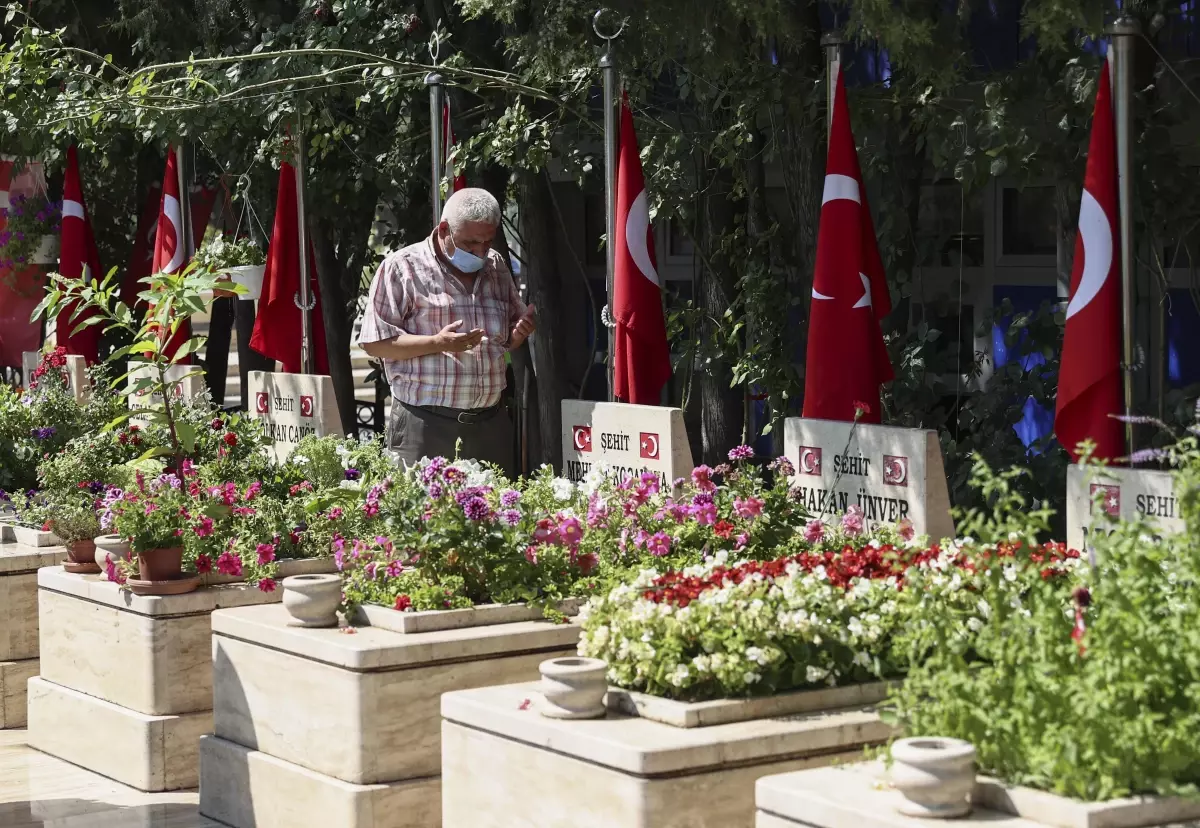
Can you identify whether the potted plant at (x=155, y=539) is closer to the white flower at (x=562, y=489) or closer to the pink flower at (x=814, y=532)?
the white flower at (x=562, y=489)

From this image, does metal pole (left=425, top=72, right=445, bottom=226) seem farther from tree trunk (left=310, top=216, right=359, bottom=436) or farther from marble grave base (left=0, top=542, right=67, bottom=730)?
tree trunk (left=310, top=216, right=359, bottom=436)

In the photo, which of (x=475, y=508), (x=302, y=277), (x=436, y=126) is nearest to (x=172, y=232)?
(x=302, y=277)

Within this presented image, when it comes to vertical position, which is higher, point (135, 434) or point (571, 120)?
point (571, 120)

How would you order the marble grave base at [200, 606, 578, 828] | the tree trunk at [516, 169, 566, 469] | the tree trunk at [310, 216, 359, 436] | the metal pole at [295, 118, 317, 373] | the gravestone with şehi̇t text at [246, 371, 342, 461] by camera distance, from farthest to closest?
the tree trunk at [310, 216, 359, 436] → the tree trunk at [516, 169, 566, 469] → the metal pole at [295, 118, 317, 373] → the gravestone with şehi̇t text at [246, 371, 342, 461] → the marble grave base at [200, 606, 578, 828]

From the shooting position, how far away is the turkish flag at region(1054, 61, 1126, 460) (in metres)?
6.30

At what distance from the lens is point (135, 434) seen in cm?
883

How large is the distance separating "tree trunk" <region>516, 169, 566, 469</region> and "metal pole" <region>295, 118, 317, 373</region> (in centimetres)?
130

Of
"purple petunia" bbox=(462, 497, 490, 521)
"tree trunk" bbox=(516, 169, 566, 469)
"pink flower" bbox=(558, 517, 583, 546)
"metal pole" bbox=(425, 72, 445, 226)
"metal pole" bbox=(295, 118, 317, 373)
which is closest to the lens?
"purple petunia" bbox=(462, 497, 490, 521)

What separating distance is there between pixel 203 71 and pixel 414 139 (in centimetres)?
125

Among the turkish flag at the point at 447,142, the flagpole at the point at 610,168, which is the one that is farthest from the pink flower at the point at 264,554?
the turkish flag at the point at 447,142

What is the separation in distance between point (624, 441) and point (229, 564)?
1463 millimetres

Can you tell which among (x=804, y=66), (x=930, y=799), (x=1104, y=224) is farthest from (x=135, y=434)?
(x=930, y=799)

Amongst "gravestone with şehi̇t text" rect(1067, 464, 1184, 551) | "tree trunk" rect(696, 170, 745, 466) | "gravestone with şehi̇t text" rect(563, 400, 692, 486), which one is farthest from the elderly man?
"tree trunk" rect(696, 170, 745, 466)

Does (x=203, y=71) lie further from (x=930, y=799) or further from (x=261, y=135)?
(x=930, y=799)
